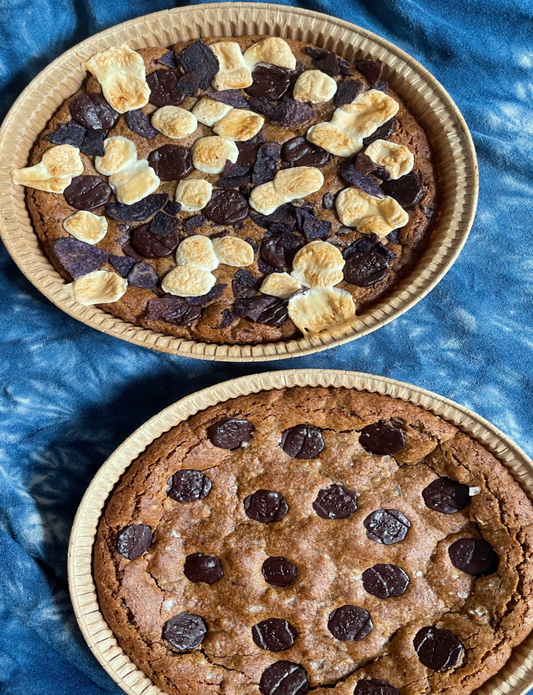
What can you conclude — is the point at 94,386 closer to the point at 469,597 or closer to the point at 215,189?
the point at 215,189

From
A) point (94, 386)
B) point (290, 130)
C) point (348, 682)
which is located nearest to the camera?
point (348, 682)

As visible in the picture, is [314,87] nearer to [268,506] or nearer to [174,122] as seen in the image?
[174,122]

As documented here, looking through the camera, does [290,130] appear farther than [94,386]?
No

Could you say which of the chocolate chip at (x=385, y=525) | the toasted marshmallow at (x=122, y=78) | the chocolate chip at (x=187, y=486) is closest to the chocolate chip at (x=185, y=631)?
the chocolate chip at (x=187, y=486)

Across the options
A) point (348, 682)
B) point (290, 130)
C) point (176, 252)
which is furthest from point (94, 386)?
point (348, 682)

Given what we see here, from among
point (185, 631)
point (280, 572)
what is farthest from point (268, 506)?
point (185, 631)

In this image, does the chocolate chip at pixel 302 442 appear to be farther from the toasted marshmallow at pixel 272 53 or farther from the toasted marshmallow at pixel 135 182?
the toasted marshmallow at pixel 272 53
